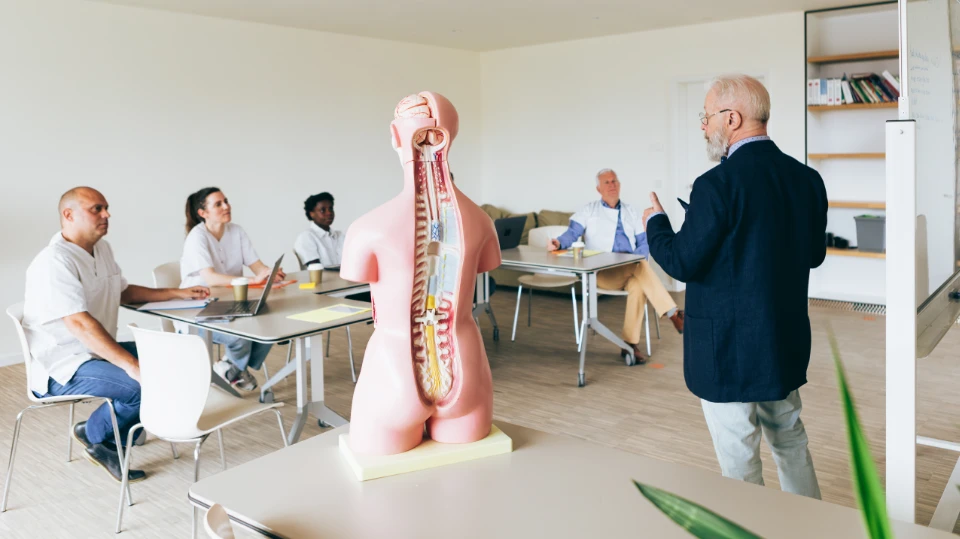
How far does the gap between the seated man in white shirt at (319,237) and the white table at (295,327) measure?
0.94m

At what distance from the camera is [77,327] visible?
2.94 metres

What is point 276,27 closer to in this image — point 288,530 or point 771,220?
point 771,220

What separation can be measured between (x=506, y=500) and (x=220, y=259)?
3.31 meters

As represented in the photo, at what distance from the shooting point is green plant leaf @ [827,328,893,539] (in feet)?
1.66

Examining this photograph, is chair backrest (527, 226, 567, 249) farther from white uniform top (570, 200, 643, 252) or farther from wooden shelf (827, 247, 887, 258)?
wooden shelf (827, 247, 887, 258)

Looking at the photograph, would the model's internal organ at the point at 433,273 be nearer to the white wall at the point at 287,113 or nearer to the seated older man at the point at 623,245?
the seated older man at the point at 623,245

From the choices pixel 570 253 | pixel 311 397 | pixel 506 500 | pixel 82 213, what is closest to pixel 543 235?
pixel 570 253

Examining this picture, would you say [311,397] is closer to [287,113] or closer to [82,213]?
[82,213]

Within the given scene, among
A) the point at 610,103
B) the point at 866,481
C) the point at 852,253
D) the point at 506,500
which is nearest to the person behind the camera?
the point at 866,481

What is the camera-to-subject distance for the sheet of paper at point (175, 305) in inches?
132

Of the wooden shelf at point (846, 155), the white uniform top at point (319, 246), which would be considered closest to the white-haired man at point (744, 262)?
the white uniform top at point (319, 246)

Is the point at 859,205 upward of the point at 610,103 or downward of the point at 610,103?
downward

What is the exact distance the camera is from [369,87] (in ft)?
25.1

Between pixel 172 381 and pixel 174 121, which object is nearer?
pixel 172 381
